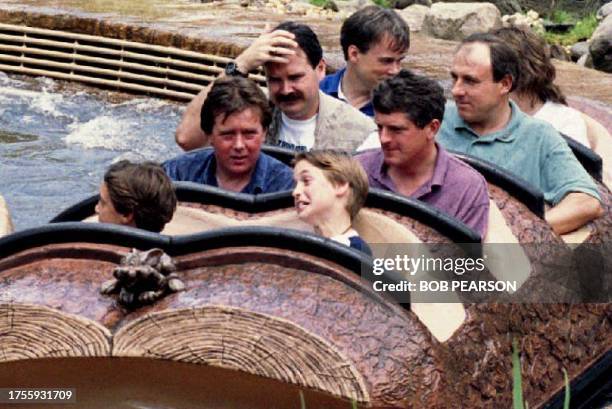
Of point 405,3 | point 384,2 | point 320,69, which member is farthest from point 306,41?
point 384,2

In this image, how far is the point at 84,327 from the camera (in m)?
2.97

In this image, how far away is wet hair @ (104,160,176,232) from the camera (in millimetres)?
3184

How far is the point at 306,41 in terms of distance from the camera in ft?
13.8

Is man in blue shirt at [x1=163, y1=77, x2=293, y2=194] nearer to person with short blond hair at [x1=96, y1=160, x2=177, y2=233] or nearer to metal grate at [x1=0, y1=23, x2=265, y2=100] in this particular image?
person with short blond hair at [x1=96, y1=160, x2=177, y2=233]

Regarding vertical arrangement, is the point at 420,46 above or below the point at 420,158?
below

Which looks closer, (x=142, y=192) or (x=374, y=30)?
(x=142, y=192)

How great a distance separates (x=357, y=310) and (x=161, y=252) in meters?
0.40

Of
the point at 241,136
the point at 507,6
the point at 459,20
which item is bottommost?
the point at 507,6

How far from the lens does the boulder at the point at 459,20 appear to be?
962cm

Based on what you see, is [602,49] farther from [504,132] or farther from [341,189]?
[341,189]

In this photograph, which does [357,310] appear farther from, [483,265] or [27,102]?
[27,102]

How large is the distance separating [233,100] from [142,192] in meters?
0.62

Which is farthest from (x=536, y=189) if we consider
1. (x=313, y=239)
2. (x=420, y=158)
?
(x=313, y=239)

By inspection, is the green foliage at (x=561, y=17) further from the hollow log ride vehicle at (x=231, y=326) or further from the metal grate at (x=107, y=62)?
the hollow log ride vehicle at (x=231, y=326)
